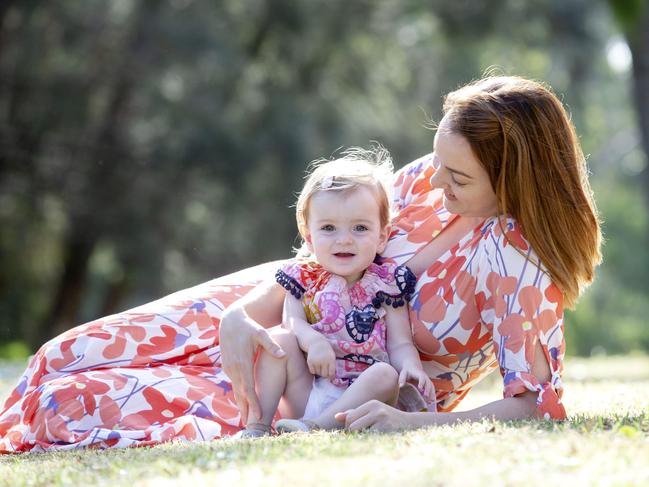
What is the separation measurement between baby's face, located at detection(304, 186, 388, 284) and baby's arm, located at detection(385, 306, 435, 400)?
0.21 metres

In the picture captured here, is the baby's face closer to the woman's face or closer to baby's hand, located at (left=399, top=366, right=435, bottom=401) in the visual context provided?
the woman's face

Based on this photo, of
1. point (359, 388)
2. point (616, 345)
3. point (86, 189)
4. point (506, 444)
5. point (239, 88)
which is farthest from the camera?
point (616, 345)

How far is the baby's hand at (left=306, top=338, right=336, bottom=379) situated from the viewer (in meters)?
3.59

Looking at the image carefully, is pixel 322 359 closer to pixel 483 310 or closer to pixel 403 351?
pixel 403 351

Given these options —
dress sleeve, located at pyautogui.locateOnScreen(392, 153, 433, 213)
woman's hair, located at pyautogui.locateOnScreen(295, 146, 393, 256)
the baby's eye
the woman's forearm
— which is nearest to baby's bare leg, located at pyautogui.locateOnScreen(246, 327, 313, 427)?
the woman's forearm

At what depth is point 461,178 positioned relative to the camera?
3736 millimetres

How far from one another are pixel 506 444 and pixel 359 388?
2.47 ft

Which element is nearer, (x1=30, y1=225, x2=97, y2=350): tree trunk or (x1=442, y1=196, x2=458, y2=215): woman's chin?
(x1=442, y1=196, x2=458, y2=215): woman's chin

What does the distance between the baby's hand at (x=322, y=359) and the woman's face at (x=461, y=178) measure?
705mm

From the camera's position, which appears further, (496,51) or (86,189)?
(496,51)

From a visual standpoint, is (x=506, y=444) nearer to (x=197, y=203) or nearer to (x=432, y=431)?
(x=432, y=431)

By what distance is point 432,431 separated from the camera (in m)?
3.22

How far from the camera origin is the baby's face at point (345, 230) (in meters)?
3.83

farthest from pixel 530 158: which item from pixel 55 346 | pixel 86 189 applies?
pixel 86 189
